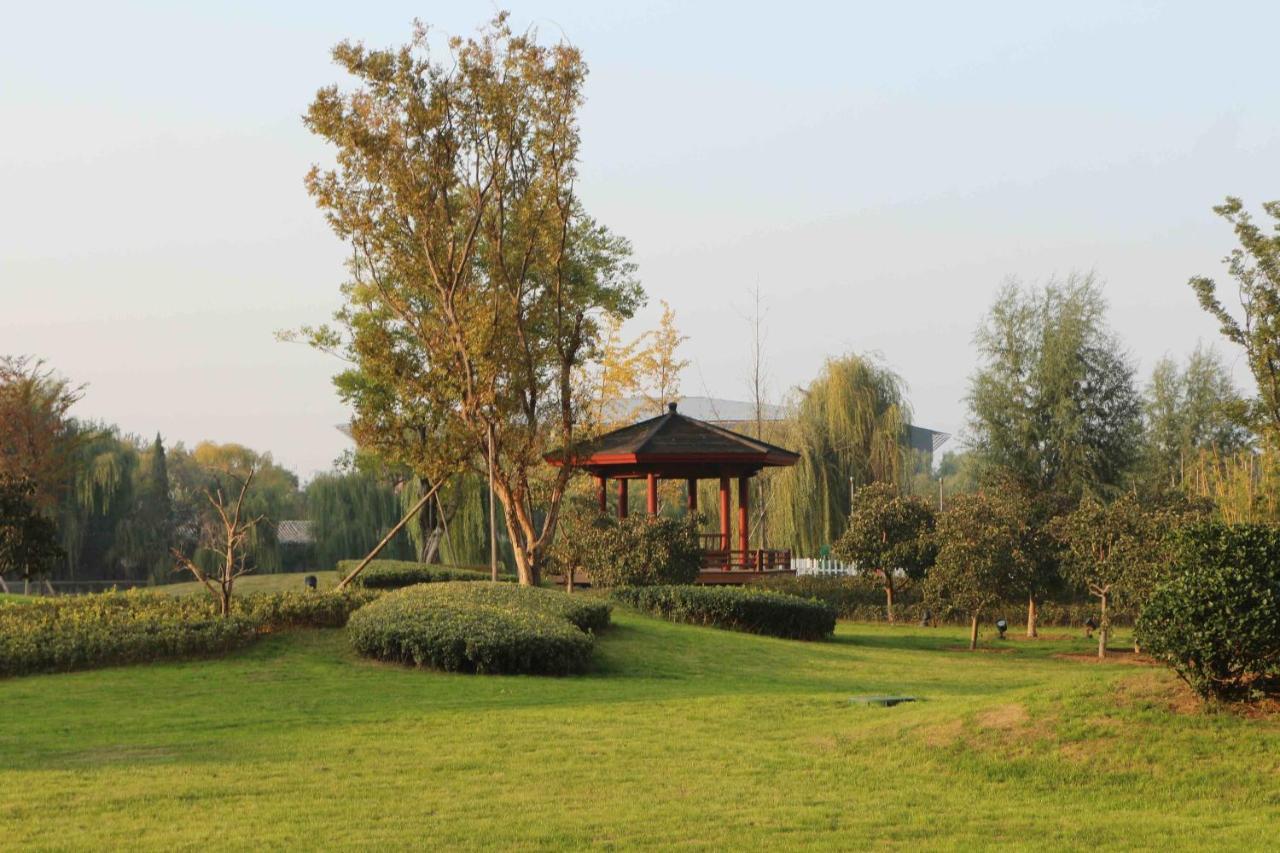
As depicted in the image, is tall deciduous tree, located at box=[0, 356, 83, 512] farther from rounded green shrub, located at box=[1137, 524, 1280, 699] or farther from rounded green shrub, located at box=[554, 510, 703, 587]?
rounded green shrub, located at box=[1137, 524, 1280, 699]

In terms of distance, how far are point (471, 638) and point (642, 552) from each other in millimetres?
9132

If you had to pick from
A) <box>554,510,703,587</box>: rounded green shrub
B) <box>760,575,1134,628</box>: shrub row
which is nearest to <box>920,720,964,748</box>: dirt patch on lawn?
<box>554,510,703,587</box>: rounded green shrub

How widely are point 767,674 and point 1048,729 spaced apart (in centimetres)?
666

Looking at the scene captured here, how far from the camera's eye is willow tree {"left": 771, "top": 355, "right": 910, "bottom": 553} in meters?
33.7

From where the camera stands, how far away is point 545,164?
22.5 metres

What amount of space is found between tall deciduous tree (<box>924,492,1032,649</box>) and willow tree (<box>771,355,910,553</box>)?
486 inches

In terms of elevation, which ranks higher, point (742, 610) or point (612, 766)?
point (742, 610)

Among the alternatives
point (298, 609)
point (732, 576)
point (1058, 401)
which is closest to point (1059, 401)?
point (1058, 401)

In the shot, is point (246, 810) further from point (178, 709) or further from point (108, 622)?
point (108, 622)

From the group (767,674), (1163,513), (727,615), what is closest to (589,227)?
(727,615)

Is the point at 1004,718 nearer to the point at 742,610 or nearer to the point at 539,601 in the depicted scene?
the point at 539,601

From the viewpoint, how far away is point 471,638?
1427 centimetres

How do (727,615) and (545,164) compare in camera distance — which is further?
(545,164)

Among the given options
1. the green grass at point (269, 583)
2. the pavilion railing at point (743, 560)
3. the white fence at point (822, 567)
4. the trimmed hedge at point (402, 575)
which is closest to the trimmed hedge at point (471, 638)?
the trimmed hedge at point (402, 575)
